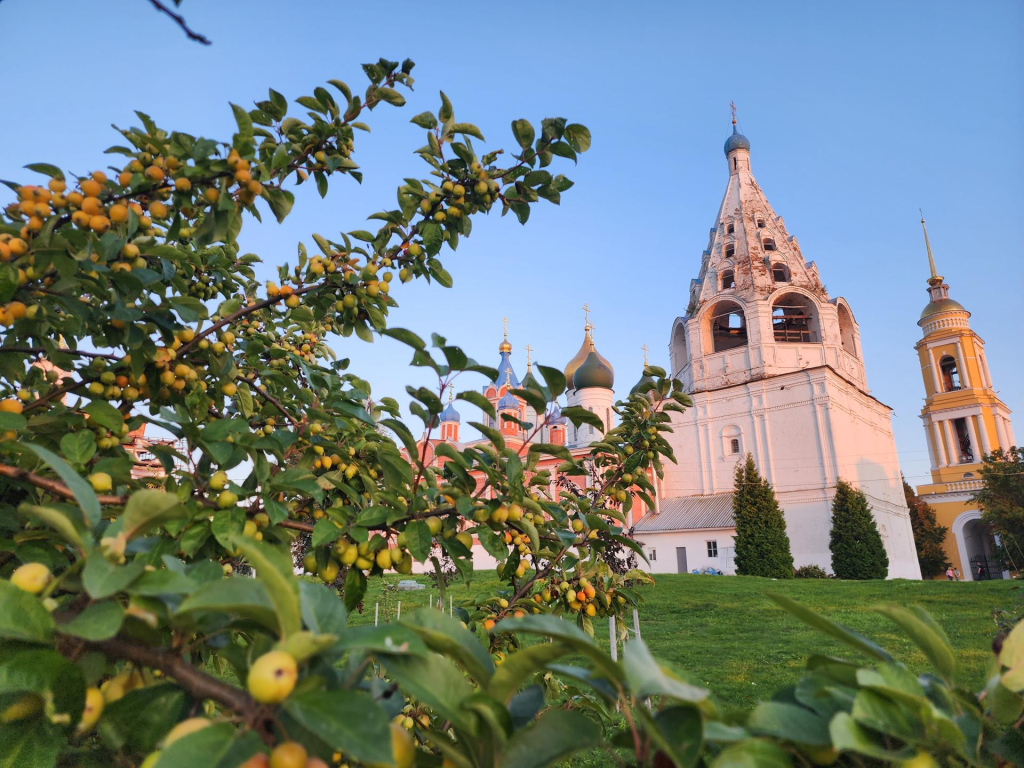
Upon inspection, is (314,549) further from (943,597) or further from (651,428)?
(943,597)

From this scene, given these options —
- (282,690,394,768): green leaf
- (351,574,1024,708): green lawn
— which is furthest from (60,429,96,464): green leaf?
(351,574,1024,708): green lawn

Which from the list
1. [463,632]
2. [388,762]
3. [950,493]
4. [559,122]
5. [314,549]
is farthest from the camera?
[950,493]

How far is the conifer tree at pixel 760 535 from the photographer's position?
67.2ft

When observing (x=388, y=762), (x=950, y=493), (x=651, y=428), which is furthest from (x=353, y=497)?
(x=950, y=493)

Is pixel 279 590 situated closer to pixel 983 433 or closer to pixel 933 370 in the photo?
pixel 983 433

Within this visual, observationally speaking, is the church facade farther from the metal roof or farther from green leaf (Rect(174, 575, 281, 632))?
green leaf (Rect(174, 575, 281, 632))

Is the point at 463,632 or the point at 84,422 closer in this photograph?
the point at 463,632

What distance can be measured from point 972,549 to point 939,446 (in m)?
5.88

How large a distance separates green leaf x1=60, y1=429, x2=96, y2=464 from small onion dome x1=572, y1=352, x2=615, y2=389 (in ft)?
97.8

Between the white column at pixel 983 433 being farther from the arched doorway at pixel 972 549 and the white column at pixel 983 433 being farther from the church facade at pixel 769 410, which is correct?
the church facade at pixel 769 410

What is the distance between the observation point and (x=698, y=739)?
20.2 inches

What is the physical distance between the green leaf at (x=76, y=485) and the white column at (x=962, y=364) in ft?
131

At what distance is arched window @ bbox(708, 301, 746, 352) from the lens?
28.1m

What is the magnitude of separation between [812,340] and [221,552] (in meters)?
29.7
